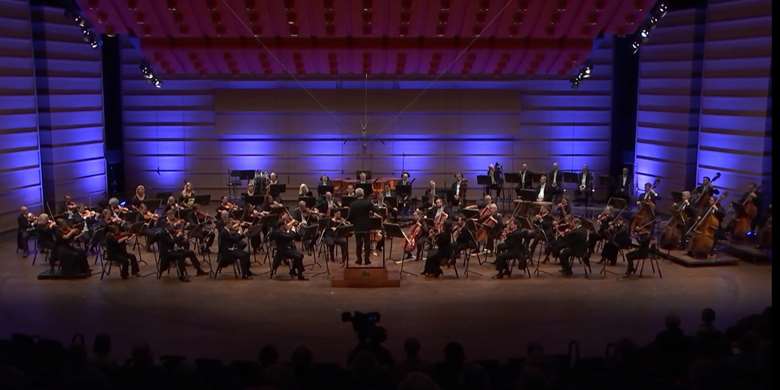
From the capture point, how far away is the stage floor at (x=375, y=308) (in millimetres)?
11000

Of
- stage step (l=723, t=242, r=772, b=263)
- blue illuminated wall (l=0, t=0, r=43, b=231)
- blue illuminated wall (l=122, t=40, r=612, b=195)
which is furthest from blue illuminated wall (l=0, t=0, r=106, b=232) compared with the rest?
stage step (l=723, t=242, r=772, b=263)

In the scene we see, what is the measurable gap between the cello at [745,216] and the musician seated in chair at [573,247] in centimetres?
417

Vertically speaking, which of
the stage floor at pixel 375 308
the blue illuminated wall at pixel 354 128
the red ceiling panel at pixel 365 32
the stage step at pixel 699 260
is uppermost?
the red ceiling panel at pixel 365 32

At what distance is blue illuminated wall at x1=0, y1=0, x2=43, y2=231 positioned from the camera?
18.7m

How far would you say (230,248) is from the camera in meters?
14.2

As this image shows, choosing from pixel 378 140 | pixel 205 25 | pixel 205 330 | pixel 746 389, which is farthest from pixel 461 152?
pixel 746 389

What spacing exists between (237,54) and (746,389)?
16280 mm

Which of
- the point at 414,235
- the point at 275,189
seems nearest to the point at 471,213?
the point at 414,235

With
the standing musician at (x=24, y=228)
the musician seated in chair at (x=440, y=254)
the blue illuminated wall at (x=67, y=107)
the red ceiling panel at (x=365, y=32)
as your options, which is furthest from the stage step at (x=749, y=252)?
the blue illuminated wall at (x=67, y=107)

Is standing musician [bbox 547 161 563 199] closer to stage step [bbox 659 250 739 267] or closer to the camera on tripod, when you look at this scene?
stage step [bbox 659 250 739 267]

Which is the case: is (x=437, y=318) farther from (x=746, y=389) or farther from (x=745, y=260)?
(x=745, y=260)

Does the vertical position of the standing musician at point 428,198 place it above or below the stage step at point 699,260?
above

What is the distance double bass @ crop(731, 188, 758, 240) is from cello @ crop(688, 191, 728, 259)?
120cm

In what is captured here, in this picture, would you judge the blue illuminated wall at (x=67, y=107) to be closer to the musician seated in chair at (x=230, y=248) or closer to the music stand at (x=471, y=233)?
the musician seated in chair at (x=230, y=248)
